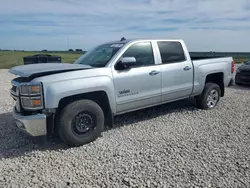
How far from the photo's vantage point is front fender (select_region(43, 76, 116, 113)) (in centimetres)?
365

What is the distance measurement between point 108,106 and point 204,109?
121 inches

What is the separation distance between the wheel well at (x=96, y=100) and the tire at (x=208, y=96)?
2875 mm

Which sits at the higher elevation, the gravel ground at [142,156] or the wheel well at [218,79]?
the wheel well at [218,79]

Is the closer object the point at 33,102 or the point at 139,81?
the point at 33,102

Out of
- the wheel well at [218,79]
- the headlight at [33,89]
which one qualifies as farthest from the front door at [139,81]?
the wheel well at [218,79]

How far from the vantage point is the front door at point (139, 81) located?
448cm

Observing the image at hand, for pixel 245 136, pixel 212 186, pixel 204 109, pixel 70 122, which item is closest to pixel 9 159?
pixel 70 122

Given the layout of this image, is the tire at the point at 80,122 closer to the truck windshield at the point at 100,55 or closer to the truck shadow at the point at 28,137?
the truck shadow at the point at 28,137

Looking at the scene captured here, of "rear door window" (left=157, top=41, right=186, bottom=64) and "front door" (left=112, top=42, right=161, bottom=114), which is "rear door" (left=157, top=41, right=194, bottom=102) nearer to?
"rear door window" (left=157, top=41, right=186, bottom=64)

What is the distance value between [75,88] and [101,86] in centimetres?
50

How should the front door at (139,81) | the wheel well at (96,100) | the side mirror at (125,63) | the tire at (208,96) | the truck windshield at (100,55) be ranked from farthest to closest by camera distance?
the tire at (208,96) < the truck windshield at (100,55) < the front door at (139,81) < the side mirror at (125,63) < the wheel well at (96,100)

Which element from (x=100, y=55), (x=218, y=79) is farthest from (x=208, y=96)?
(x=100, y=55)

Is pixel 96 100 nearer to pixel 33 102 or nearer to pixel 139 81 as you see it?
pixel 139 81

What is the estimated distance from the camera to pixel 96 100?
4.42 meters
